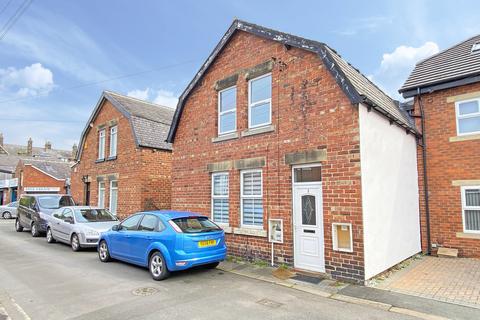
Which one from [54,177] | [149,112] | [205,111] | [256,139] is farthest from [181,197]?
[54,177]

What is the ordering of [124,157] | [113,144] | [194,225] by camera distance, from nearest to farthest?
[194,225]
[124,157]
[113,144]

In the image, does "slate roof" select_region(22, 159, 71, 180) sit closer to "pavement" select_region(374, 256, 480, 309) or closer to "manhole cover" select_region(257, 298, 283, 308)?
"manhole cover" select_region(257, 298, 283, 308)

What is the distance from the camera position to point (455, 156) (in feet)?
33.2

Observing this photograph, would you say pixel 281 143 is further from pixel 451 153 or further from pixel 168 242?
pixel 451 153

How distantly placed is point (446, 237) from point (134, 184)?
41.2 ft

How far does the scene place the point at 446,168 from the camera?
10242 mm

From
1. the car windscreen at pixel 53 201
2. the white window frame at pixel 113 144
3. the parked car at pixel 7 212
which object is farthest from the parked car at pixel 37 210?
the parked car at pixel 7 212

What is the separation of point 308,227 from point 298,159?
1.78 meters

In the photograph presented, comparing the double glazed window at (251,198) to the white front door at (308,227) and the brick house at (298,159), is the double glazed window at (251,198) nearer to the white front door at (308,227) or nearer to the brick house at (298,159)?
the brick house at (298,159)

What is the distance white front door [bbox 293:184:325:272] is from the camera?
26.5 feet

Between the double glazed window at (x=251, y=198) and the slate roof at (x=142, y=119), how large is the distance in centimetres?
628

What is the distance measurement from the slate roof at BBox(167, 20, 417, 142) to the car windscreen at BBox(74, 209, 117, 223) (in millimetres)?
4110

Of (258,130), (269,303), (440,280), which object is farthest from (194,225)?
(440,280)

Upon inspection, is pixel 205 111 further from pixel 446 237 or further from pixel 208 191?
pixel 446 237
